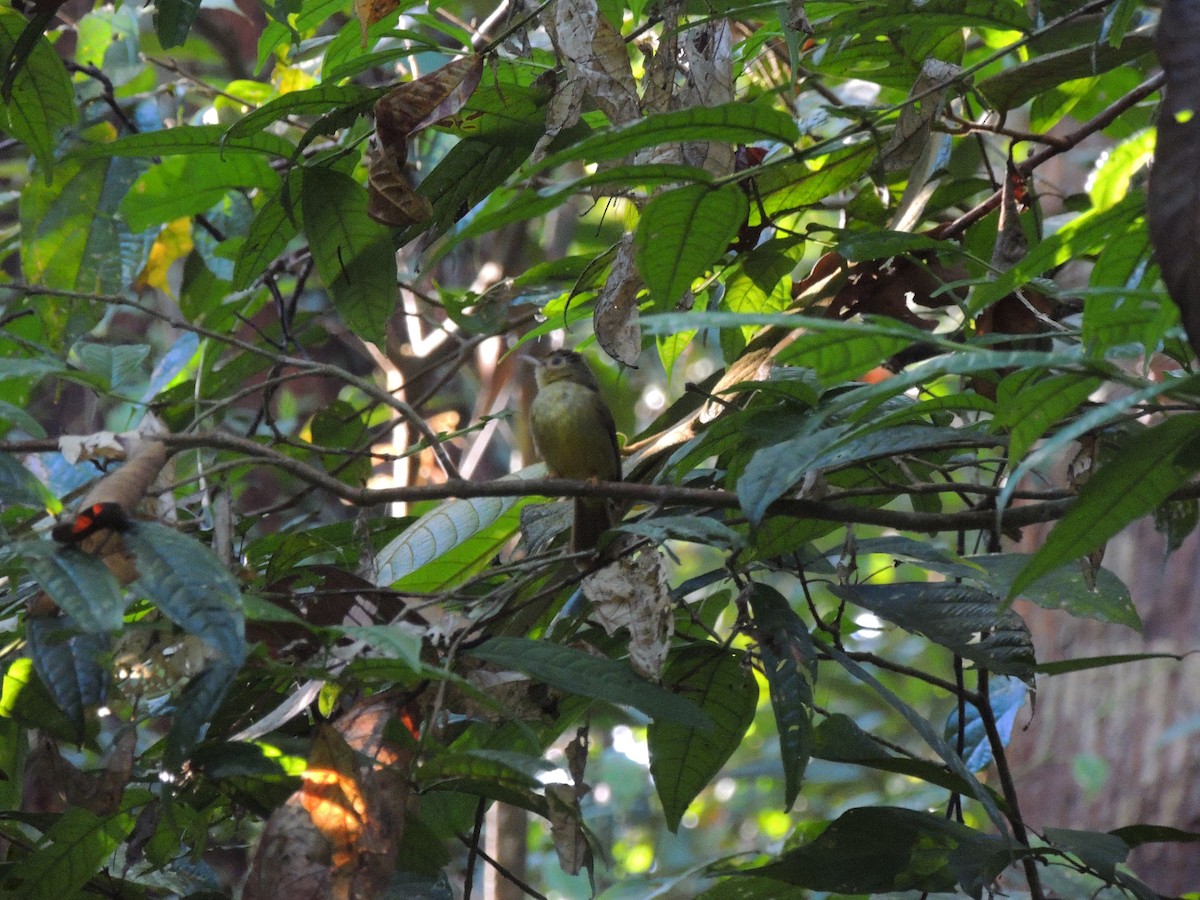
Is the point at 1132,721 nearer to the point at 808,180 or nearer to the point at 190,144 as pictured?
the point at 808,180

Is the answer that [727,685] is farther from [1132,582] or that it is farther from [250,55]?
[250,55]

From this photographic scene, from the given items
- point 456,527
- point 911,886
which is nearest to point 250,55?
point 456,527

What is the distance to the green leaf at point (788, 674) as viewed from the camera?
1.55 meters

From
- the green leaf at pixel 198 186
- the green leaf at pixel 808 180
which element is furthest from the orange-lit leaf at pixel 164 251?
the green leaf at pixel 808 180

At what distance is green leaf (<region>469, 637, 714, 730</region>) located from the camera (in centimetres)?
141

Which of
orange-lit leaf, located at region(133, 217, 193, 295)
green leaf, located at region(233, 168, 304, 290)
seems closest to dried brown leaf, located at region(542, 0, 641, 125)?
green leaf, located at region(233, 168, 304, 290)

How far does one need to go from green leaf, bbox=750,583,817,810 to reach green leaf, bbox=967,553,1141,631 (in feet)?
1.15

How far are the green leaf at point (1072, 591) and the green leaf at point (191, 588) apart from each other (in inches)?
45.0

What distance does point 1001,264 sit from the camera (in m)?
1.99

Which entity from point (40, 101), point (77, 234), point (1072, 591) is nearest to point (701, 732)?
point (1072, 591)

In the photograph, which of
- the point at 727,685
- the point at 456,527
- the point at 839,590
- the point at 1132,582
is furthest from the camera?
the point at 1132,582

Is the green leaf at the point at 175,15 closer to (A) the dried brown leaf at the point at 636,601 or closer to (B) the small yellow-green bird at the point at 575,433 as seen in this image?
(A) the dried brown leaf at the point at 636,601

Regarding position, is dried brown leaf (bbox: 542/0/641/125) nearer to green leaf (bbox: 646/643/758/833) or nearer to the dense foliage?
the dense foliage

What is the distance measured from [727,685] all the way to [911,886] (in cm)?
44
